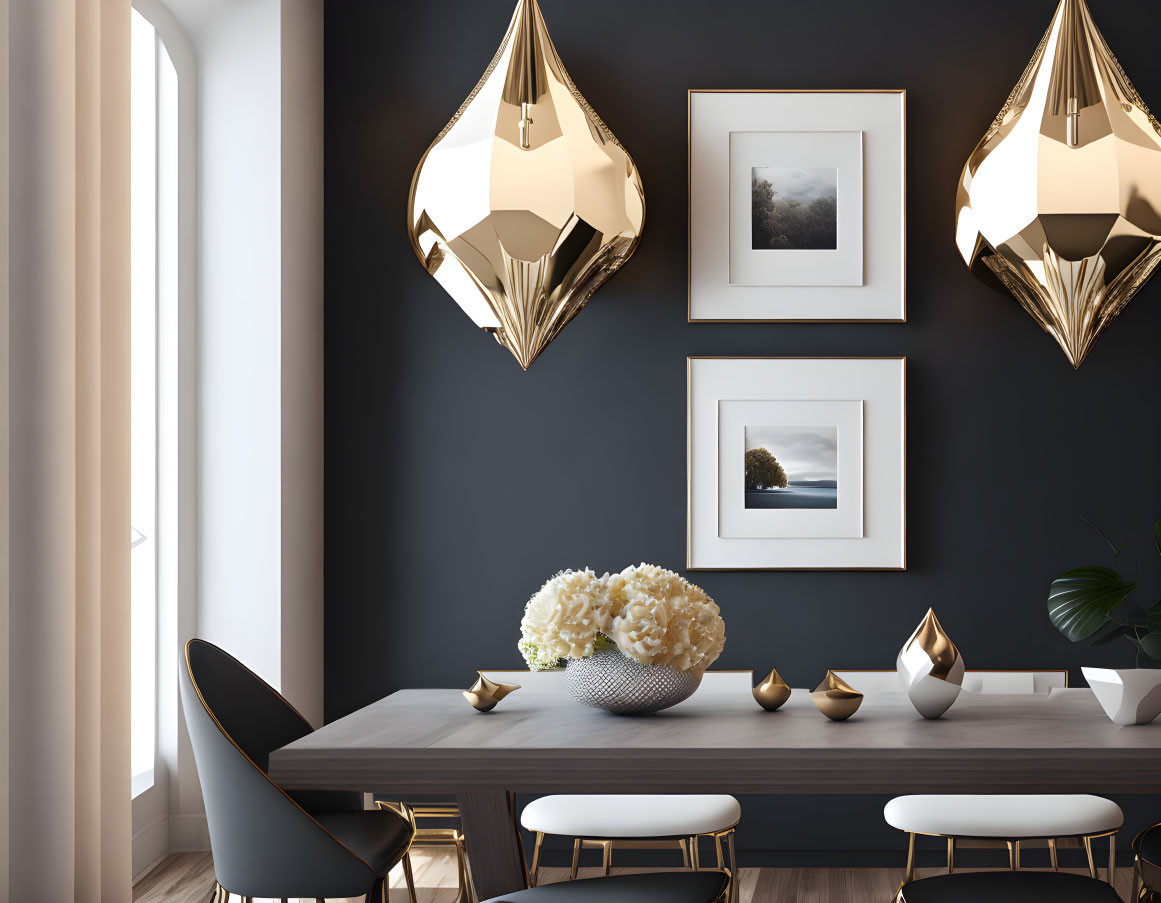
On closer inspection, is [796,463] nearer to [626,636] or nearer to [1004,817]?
[1004,817]

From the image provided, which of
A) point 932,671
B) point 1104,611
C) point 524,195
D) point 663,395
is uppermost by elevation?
point 524,195

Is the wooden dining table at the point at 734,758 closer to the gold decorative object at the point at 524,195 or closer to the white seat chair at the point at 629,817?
the white seat chair at the point at 629,817

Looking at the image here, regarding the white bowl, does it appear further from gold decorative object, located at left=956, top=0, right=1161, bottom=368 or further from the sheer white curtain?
the sheer white curtain

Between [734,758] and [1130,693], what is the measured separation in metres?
0.67

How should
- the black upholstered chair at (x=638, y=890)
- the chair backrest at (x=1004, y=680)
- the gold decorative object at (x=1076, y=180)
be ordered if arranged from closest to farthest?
the black upholstered chair at (x=638, y=890) → the gold decorative object at (x=1076, y=180) → the chair backrest at (x=1004, y=680)

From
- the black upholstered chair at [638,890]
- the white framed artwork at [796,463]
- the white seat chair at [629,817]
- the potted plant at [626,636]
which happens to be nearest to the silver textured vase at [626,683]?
the potted plant at [626,636]

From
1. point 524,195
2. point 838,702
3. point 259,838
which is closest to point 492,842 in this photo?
point 259,838

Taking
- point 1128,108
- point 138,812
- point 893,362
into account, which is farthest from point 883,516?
point 138,812

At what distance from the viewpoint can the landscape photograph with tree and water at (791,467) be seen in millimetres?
3225

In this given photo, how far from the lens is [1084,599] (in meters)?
2.96

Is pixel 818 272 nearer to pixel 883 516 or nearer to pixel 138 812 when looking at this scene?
pixel 883 516

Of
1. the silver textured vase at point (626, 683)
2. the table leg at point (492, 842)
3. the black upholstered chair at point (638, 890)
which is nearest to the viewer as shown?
the black upholstered chair at point (638, 890)

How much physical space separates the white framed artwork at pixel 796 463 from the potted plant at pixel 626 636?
1478 mm

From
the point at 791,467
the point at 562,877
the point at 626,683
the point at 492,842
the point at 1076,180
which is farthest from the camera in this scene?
the point at 791,467
